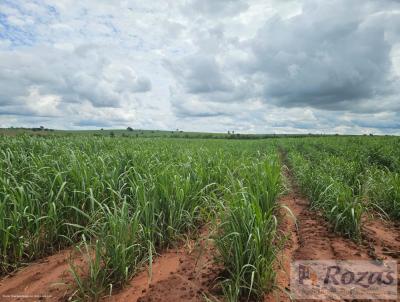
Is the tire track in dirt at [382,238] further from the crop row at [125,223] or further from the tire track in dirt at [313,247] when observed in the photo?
the crop row at [125,223]

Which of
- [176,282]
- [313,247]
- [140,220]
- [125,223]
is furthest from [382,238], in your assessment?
[125,223]

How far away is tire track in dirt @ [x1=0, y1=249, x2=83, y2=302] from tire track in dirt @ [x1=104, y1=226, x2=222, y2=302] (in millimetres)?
608

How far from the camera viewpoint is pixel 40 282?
125 inches

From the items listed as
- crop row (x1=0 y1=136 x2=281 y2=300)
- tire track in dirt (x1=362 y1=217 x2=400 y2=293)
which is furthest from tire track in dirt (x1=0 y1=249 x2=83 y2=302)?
tire track in dirt (x1=362 y1=217 x2=400 y2=293)

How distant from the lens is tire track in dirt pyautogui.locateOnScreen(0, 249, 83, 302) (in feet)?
9.66

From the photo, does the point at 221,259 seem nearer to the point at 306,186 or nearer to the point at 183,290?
the point at 183,290

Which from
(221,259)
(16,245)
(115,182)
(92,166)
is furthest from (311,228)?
(16,245)

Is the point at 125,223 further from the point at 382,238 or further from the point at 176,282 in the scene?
the point at 382,238

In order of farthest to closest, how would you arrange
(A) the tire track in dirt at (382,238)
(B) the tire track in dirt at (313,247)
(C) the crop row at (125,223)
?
(A) the tire track in dirt at (382,238), (B) the tire track in dirt at (313,247), (C) the crop row at (125,223)

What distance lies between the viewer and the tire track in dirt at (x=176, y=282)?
8.95ft

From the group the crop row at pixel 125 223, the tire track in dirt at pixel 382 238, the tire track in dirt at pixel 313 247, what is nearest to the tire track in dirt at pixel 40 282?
the crop row at pixel 125 223

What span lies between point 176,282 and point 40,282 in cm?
157

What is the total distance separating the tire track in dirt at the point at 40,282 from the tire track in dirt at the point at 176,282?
0.61 metres

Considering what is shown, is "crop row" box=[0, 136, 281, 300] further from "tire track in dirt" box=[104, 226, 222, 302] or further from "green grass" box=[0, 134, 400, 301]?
"tire track in dirt" box=[104, 226, 222, 302]
